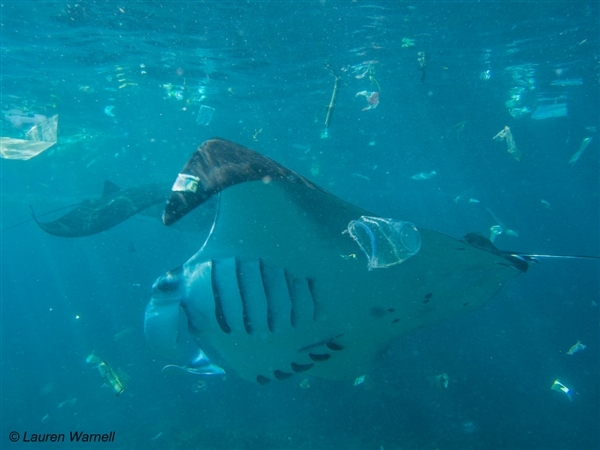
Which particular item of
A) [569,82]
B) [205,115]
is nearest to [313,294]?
[205,115]

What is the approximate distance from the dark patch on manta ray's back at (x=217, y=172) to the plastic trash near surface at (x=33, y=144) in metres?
10.9

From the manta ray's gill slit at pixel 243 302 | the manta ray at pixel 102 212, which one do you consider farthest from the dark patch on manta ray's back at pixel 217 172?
the manta ray at pixel 102 212

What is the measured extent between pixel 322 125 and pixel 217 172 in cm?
2044

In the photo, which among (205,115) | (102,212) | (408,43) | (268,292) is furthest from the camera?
(205,115)

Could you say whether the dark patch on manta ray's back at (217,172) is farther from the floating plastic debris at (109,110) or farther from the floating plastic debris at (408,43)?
the floating plastic debris at (109,110)

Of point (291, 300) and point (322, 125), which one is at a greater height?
point (291, 300)

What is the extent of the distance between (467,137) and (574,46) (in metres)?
12.4

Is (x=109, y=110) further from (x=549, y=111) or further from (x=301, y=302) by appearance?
(x=549, y=111)

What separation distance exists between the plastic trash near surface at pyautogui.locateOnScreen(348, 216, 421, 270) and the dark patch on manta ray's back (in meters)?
0.55

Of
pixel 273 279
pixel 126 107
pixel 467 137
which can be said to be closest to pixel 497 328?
pixel 273 279

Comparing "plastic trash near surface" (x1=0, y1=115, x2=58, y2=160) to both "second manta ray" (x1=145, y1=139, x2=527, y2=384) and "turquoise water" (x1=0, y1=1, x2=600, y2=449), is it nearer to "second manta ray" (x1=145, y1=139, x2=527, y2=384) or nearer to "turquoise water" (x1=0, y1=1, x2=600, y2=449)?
"turquoise water" (x1=0, y1=1, x2=600, y2=449)

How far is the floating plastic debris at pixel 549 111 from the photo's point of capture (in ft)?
63.6

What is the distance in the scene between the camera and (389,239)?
2.49m

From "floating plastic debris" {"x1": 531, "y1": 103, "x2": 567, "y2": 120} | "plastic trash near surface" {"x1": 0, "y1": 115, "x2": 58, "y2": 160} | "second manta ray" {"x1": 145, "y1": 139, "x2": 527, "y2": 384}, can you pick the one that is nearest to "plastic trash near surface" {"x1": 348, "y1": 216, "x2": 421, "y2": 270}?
"second manta ray" {"x1": 145, "y1": 139, "x2": 527, "y2": 384}
